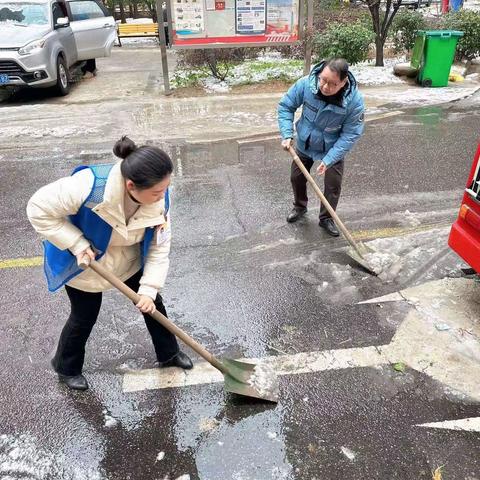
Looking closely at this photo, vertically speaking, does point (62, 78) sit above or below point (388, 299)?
above

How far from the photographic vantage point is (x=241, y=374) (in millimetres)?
2660

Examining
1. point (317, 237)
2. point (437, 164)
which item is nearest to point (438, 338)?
point (317, 237)

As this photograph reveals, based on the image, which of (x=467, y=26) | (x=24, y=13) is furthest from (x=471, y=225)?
(x=24, y=13)

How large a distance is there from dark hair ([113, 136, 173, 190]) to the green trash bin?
8.79 m

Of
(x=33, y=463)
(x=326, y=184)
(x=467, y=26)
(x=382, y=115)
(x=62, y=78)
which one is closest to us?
(x=33, y=463)

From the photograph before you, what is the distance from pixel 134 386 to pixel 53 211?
1183 millimetres

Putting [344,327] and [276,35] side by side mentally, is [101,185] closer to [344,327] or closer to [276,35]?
[344,327]

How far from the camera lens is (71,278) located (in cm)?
226

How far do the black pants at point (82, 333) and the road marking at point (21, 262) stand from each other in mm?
1362

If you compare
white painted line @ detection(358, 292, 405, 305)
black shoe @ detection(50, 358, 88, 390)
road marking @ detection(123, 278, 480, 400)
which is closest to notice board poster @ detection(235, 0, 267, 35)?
white painted line @ detection(358, 292, 405, 305)

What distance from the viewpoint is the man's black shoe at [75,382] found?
8.73ft

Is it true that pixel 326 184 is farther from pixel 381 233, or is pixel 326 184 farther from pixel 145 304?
pixel 145 304

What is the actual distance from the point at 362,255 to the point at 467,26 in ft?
29.0

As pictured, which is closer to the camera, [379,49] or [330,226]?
[330,226]
